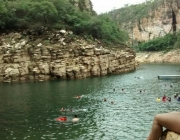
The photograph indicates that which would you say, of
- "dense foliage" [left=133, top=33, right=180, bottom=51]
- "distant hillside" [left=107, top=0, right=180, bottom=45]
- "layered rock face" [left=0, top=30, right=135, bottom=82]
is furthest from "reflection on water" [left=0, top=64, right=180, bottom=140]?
"distant hillside" [left=107, top=0, right=180, bottom=45]

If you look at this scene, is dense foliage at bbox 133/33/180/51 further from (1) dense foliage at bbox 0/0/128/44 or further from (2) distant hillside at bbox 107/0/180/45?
(1) dense foliage at bbox 0/0/128/44

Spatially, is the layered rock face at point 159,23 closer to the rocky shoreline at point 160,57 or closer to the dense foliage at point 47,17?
the rocky shoreline at point 160,57

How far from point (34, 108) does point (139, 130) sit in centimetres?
1500

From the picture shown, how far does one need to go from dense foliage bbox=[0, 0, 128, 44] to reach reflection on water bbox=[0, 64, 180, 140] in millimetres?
26251

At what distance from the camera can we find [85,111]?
3266 cm

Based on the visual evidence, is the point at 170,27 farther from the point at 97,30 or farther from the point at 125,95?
the point at 125,95

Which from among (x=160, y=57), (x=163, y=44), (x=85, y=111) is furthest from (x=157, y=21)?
(x=85, y=111)

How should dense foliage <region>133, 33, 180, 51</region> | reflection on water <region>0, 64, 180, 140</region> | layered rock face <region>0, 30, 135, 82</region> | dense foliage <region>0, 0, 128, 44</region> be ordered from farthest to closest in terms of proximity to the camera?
1. dense foliage <region>133, 33, 180, 51</region>
2. dense foliage <region>0, 0, 128, 44</region>
3. layered rock face <region>0, 30, 135, 82</region>
4. reflection on water <region>0, 64, 180, 140</region>

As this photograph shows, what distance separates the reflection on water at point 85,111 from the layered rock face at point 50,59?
1380 centimetres

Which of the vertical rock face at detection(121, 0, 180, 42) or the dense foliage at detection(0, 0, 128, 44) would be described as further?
the vertical rock face at detection(121, 0, 180, 42)

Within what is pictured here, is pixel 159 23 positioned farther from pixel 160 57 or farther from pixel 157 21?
pixel 160 57

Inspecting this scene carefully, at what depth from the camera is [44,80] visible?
63.5 m

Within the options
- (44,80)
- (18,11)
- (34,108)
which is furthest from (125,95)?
(18,11)

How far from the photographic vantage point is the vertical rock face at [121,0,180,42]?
584 feet
